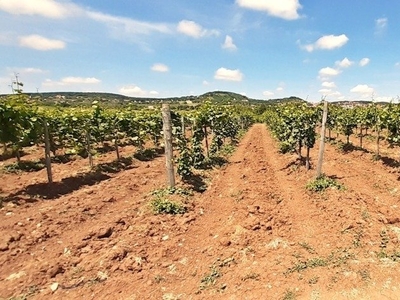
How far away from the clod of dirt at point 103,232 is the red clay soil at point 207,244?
32mm

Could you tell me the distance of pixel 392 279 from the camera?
23.2ft

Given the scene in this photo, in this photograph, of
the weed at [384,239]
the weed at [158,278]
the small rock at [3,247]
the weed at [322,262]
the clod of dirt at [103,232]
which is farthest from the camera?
the clod of dirt at [103,232]

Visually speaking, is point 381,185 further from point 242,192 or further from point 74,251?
point 74,251

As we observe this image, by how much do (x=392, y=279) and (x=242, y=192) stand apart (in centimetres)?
809

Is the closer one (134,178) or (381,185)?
(381,185)

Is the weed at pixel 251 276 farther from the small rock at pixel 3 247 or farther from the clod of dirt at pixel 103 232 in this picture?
the small rock at pixel 3 247

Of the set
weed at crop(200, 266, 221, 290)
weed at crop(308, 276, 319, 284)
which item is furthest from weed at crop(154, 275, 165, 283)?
weed at crop(308, 276, 319, 284)

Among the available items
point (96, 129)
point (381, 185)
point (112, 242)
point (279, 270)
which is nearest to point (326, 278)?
point (279, 270)

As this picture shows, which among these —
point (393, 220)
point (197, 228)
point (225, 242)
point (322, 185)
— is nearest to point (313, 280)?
point (225, 242)

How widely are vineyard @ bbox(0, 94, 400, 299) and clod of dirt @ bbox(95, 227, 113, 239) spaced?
1.6 inches

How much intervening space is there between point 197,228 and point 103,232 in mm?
Result: 3142

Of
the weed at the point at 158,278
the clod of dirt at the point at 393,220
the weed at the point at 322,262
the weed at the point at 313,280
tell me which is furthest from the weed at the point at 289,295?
the clod of dirt at the point at 393,220

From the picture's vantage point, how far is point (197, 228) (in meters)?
10.9

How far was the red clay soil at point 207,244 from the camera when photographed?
23.7ft
